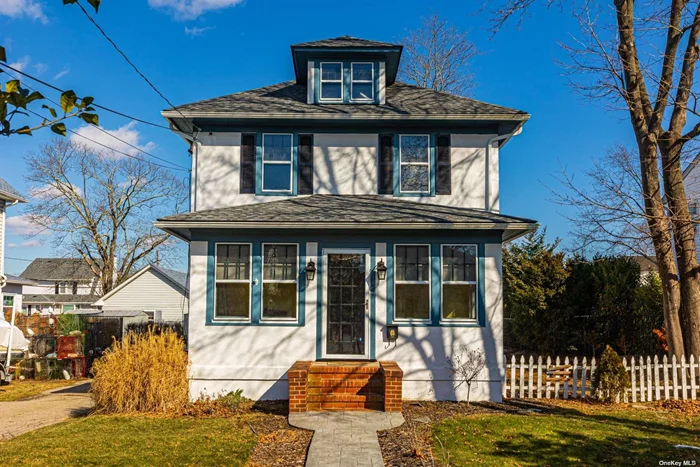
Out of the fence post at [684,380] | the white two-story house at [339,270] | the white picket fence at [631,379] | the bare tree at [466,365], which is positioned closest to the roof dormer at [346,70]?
the white two-story house at [339,270]

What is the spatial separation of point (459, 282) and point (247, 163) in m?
5.15

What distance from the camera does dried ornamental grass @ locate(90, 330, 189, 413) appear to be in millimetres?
8977

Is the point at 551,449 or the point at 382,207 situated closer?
the point at 551,449

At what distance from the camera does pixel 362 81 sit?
1230 centimetres

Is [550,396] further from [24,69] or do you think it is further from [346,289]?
[24,69]

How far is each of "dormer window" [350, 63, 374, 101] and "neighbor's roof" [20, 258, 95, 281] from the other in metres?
51.1

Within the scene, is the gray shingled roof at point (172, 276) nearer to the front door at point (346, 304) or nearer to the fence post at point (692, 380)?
the front door at point (346, 304)

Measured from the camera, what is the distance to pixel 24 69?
6.68 metres

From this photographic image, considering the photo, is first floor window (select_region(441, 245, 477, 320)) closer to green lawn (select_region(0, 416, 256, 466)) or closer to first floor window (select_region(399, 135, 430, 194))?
first floor window (select_region(399, 135, 430, 194))

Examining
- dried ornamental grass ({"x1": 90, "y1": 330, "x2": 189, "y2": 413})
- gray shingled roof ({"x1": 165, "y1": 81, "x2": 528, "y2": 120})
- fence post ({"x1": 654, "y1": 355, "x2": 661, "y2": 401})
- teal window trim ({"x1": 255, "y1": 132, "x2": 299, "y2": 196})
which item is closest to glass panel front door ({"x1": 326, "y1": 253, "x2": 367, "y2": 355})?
teal window trim ({"x1": 255, "y1": 132, "x2": 299, "y2": 196})

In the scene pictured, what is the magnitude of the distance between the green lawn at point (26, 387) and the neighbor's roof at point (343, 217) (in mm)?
5325

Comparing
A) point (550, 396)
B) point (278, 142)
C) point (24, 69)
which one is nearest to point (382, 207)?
point (278, 142)

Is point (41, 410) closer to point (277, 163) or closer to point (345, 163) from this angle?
point (277, 163)

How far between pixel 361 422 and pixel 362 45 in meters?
8.23
